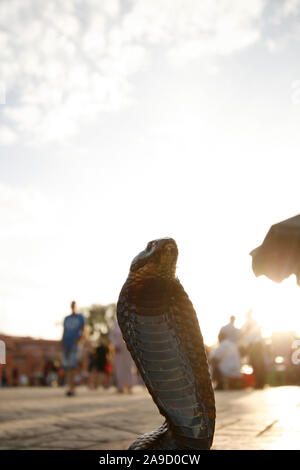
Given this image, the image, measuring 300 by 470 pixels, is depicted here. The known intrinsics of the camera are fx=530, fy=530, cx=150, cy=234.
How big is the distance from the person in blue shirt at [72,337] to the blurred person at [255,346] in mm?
3849

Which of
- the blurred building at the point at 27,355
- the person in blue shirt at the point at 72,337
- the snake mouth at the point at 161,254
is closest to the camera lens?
the snake mouth at the point at 161,254

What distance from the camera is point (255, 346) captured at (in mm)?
10586

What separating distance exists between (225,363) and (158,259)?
9.62 m

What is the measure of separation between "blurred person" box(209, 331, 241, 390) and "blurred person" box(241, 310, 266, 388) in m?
0.29

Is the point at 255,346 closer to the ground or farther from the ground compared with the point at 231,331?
closer to the ground

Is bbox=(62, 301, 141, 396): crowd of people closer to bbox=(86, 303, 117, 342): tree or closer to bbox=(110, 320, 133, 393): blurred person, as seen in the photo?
bbox=(110, 320, 133, 393): blurred person

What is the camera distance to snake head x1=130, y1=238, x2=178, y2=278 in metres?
1.34

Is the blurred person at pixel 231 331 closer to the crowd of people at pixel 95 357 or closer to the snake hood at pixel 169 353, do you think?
the crowd of people at pixel 95 357

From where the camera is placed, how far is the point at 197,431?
1.42 m

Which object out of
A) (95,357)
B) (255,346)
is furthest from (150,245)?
(95,357)

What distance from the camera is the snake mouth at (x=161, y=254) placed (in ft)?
4.38

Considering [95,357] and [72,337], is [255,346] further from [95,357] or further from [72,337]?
[95,357]

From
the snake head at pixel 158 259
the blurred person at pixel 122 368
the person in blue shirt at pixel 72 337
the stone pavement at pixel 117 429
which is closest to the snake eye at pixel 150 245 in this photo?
the snake head at pixel 158 259
